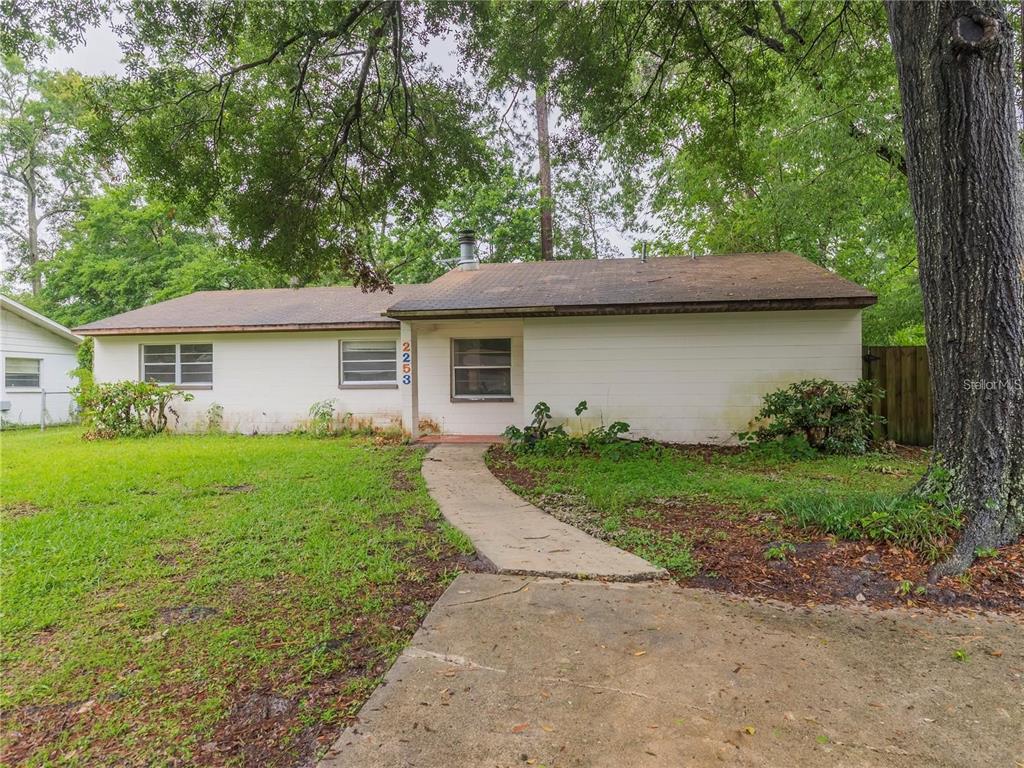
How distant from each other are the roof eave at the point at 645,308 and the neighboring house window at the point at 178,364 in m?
5.60

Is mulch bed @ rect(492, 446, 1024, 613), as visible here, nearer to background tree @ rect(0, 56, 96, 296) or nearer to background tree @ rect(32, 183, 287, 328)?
background tree @ rect(32, 183, 287, 328)

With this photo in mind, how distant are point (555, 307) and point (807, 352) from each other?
4.07 meters

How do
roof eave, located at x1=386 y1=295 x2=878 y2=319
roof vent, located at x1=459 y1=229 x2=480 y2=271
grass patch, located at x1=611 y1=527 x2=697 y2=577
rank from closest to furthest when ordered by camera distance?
1. grass patch, located at x1=611 y1=527 x2=697 y2=577
2. roof eave, located at x1=386 y1=295 x2=878 y2=319
3. roof vent, located at x1=459 y1=229 x2=480 y2=271

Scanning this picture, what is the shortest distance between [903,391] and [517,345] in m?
6.62

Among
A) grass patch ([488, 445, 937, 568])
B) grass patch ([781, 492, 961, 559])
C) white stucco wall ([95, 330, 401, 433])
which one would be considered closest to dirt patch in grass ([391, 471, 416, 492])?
grass patch ([488, 445, 937, 568])

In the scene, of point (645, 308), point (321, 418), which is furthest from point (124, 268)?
point (645, 308)

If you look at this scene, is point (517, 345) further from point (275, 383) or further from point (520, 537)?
point (520, 537)

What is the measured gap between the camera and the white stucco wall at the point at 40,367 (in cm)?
1285

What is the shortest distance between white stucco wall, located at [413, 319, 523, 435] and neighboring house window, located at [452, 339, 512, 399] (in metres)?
0.11

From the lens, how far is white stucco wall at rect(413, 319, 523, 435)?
10133 millimetres

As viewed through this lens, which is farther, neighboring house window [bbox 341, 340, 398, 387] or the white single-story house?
neighboring house window [bbox 341, 340, 398, 387]

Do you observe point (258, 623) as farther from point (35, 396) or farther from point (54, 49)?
point (35, 396)

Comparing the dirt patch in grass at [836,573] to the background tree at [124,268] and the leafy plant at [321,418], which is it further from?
the background tree at [124,268]

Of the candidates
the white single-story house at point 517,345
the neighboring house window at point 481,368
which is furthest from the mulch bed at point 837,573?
the neighboring house window at point 481,368
